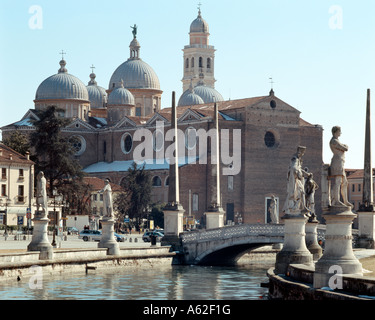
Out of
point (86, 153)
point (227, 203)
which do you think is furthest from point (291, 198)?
point (86, 153)

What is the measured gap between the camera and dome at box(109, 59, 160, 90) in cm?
12494

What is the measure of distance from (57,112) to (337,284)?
2797 inches

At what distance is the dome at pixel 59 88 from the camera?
11525cm

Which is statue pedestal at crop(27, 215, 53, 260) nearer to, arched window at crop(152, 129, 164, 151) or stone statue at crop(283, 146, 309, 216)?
stone statue at crop(283, 146, 309, 216)

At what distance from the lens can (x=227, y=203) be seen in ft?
331

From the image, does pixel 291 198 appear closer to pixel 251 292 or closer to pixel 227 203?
pixel 251 292

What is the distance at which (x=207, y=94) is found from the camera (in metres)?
133

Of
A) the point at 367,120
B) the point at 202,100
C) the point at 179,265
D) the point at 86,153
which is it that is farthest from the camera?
the point at 202,100

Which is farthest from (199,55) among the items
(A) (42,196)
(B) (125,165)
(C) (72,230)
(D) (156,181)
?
(A) (42,196)

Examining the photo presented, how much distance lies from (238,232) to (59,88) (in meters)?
64.6

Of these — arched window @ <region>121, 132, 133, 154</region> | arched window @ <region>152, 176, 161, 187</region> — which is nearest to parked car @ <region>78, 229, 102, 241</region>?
arched window @ <region>152, 176, 161, 187</region>

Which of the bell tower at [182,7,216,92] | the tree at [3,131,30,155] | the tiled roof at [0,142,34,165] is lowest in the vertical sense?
the tiled roof at [0,142,34,165]

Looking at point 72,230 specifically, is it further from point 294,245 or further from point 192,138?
point 294,245

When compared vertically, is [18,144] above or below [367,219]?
above
